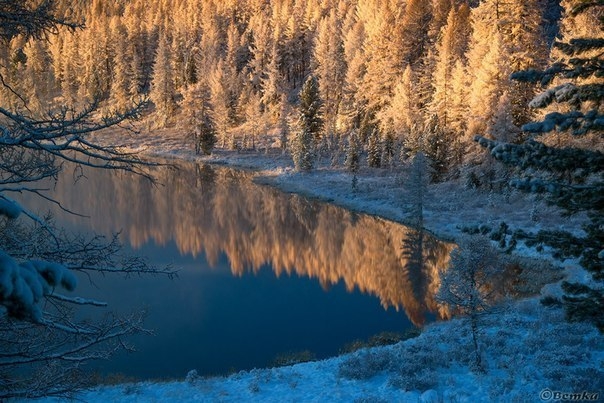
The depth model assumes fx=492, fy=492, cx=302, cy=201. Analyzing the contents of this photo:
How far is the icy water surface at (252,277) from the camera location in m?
16.9

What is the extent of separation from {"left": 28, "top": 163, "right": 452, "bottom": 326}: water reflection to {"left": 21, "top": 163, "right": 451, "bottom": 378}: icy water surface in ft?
0.26

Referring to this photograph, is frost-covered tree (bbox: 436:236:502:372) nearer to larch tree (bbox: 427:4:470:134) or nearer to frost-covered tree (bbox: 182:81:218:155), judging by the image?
larch tree (bbox: 427:4:470:134)

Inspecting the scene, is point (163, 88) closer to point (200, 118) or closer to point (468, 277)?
point (200, 118)

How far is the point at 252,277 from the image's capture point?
23.5 meters

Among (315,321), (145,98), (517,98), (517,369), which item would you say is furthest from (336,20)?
(145,98)

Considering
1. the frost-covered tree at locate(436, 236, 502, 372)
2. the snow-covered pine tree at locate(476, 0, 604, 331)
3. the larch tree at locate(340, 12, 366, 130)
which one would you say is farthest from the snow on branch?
the larch tree at locate(340, 12, 366, 130)

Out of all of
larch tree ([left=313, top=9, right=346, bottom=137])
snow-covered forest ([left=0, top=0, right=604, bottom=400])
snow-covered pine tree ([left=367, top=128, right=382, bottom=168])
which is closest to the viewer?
snow-covered forest ([left=0, top=0, right=604, bottom=400])

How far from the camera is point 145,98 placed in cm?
516

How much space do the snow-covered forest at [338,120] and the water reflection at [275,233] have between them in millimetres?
2922

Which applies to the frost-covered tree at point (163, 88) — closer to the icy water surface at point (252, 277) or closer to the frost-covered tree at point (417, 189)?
the icy water surface at point (252, 277)

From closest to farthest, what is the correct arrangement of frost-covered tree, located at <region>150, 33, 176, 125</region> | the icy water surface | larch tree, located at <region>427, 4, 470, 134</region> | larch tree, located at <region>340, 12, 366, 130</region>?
the icy water surface
larch tree, located at <region>427, 4, 470, 134</region>
larch tree, located at <region>340, 12, 366, 130</region>
frost-covered tree, located at <region>150, 33, 176, 125</region>

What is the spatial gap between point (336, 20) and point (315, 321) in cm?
5406

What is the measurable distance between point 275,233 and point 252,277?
23.7 feet

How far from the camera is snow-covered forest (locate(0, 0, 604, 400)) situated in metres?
5.45
